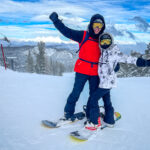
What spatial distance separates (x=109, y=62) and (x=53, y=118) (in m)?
1.87

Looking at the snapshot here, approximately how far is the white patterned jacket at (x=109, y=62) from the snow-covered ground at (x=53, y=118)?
1008 mm

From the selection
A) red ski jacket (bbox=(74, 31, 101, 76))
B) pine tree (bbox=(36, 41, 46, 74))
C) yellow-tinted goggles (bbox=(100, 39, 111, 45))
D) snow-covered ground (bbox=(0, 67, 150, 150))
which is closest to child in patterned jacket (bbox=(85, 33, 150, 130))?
yellow-tinted goggles (bbox=(100, 39, 111, 45))

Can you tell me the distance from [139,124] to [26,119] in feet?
8.08

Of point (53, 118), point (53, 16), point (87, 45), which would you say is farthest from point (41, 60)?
point (87, 45)

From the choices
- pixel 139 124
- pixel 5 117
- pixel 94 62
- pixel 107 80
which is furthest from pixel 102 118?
pixel 5 117

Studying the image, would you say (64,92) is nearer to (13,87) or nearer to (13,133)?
(13,87)

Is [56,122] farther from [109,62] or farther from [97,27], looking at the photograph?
[97,27]

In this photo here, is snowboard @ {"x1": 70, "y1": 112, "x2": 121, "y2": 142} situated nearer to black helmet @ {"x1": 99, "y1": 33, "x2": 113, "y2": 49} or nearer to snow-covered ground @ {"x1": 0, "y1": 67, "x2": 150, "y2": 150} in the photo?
snow-covered ground @ {"x1": 0, "y1": 67, "x2": 150, "y2": 150}

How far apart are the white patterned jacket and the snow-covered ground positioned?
3.31 ft

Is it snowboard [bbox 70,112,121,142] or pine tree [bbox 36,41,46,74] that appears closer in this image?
snowboard [bbox 70,112,121,142]

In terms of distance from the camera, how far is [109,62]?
9.78ft

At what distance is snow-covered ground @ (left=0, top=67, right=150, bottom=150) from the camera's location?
9.12 feet

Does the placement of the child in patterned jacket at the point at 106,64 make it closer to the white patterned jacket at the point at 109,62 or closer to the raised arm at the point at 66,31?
the white patterned jacket at the point at 109,62

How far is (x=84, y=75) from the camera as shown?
10.5 ft
